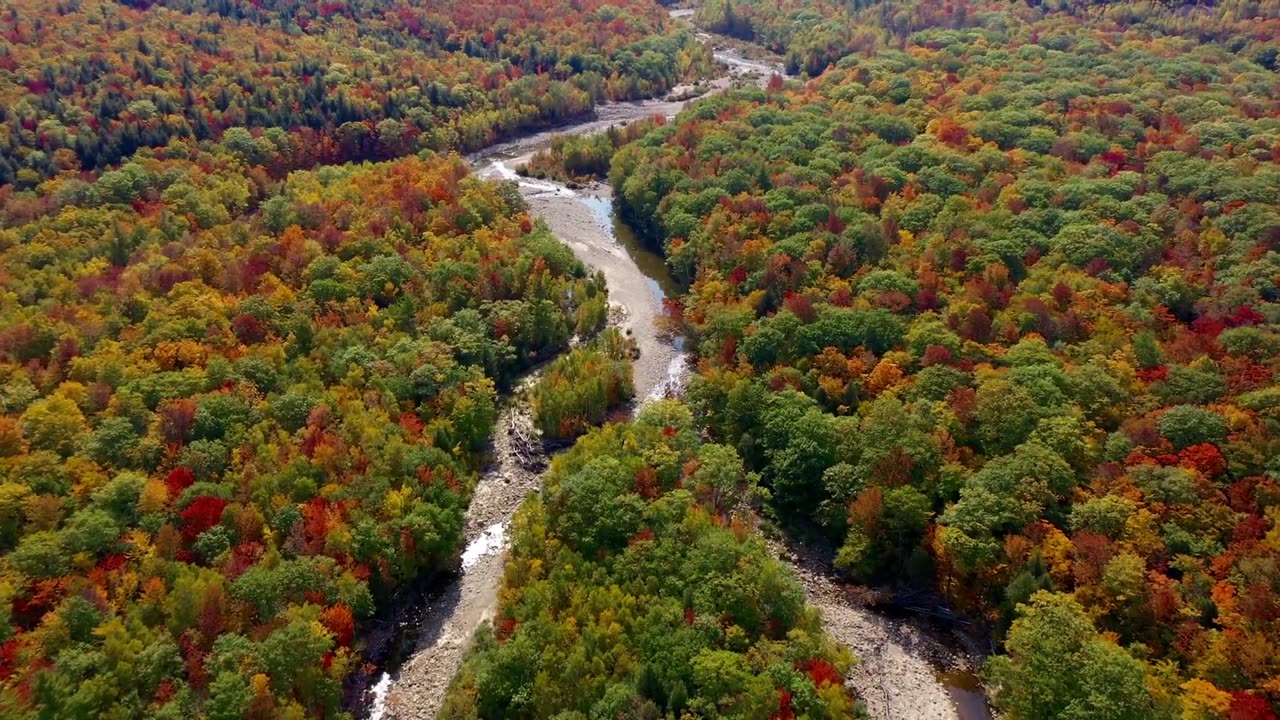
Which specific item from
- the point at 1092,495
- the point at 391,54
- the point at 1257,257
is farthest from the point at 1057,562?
the point at 391,54

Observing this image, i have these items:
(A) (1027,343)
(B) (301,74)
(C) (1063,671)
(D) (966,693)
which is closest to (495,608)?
(D) (966,693)

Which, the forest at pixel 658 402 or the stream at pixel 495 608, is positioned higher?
the forest at pixel 658 402

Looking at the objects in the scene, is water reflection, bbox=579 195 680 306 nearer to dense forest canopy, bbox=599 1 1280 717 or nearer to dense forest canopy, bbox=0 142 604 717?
dense forest canopy, bbox=599 1 1280 717

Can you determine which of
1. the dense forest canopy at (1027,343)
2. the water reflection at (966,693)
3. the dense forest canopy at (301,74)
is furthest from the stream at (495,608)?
the dense forest canopy at (301,74)

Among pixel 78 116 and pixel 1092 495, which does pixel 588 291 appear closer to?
pixel 1092 495

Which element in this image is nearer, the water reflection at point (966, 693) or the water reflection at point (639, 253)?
the water reflection at point (966, 693)

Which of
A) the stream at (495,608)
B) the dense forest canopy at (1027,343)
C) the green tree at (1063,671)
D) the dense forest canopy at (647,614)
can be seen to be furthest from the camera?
the stream at (495,608)

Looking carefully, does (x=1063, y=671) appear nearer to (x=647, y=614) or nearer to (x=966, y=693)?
(x=966, y=693)

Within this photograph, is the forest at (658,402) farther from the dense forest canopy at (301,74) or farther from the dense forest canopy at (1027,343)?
the dense forest canopy at (301,74)
